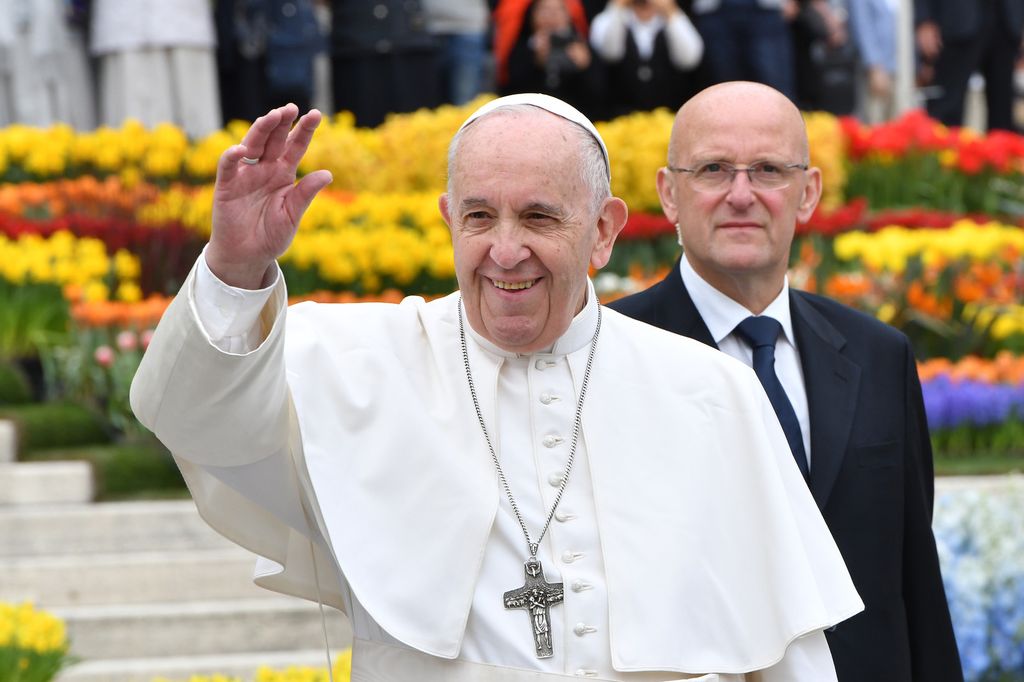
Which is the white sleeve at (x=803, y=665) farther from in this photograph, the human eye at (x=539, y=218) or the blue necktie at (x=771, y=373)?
the human eye at (x=539, y=218)

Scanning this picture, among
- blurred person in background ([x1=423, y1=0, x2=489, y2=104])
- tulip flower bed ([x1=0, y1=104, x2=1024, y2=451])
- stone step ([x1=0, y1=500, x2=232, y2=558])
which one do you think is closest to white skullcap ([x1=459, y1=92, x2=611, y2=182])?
stone step ([x1=0, y1=500, x2=232, y2=558])

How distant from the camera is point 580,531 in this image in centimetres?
316

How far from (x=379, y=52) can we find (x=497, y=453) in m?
9.39

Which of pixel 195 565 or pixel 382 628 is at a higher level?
pixel 382 628

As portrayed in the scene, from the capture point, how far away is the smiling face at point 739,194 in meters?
4.04

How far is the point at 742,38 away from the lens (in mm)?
12367

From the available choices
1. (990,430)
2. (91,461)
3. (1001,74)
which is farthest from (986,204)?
(91,461)

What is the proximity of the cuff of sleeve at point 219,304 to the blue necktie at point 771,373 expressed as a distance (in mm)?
1328

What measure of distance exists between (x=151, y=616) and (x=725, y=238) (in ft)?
10.1

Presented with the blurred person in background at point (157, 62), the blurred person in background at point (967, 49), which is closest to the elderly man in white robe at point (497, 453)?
the blurred person in background at point (157, 62)

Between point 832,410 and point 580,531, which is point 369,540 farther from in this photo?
point 832,410

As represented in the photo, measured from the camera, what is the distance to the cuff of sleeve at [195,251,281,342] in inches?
113

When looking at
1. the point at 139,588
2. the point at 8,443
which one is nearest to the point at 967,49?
the point at 8,443

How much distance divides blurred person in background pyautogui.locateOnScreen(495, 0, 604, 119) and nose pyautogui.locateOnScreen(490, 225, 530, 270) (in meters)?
8.88
